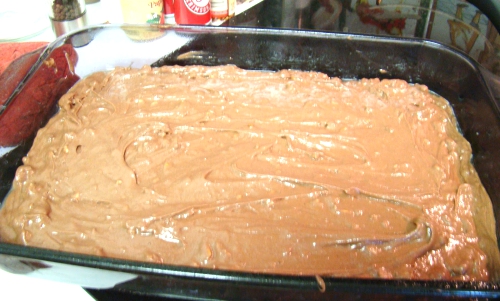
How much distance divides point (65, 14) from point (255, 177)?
4.30 feet

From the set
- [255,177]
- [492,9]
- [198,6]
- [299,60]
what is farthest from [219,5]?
[492,9]

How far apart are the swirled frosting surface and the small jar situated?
37cm

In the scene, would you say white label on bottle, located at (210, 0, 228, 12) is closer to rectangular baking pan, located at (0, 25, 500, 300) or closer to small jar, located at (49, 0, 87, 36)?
rectangular baking pan, located at (0, 25, 500, 300)

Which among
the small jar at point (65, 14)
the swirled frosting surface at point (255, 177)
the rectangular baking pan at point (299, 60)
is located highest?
the small jar at point (65, 14)

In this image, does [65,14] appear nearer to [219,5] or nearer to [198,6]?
[198,6]

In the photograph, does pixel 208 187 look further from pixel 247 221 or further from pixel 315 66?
pixel 315 66

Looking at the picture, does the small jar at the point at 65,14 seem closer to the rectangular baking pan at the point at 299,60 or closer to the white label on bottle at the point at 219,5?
the rectangular baking pan at the point at 299,60

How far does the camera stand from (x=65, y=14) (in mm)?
1938

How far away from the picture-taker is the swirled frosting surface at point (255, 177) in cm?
122

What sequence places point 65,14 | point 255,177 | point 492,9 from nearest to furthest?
point 255,177, point 492,9, point 65,14

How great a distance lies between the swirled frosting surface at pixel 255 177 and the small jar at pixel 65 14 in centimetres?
37

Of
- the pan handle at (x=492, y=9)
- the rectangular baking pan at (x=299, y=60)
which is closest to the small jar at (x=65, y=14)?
the rectangular baking pan at (x=299, y=60)

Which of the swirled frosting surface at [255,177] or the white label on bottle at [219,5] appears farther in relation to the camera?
the white label on bottle at [219,5]

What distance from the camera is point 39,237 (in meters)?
1.24
